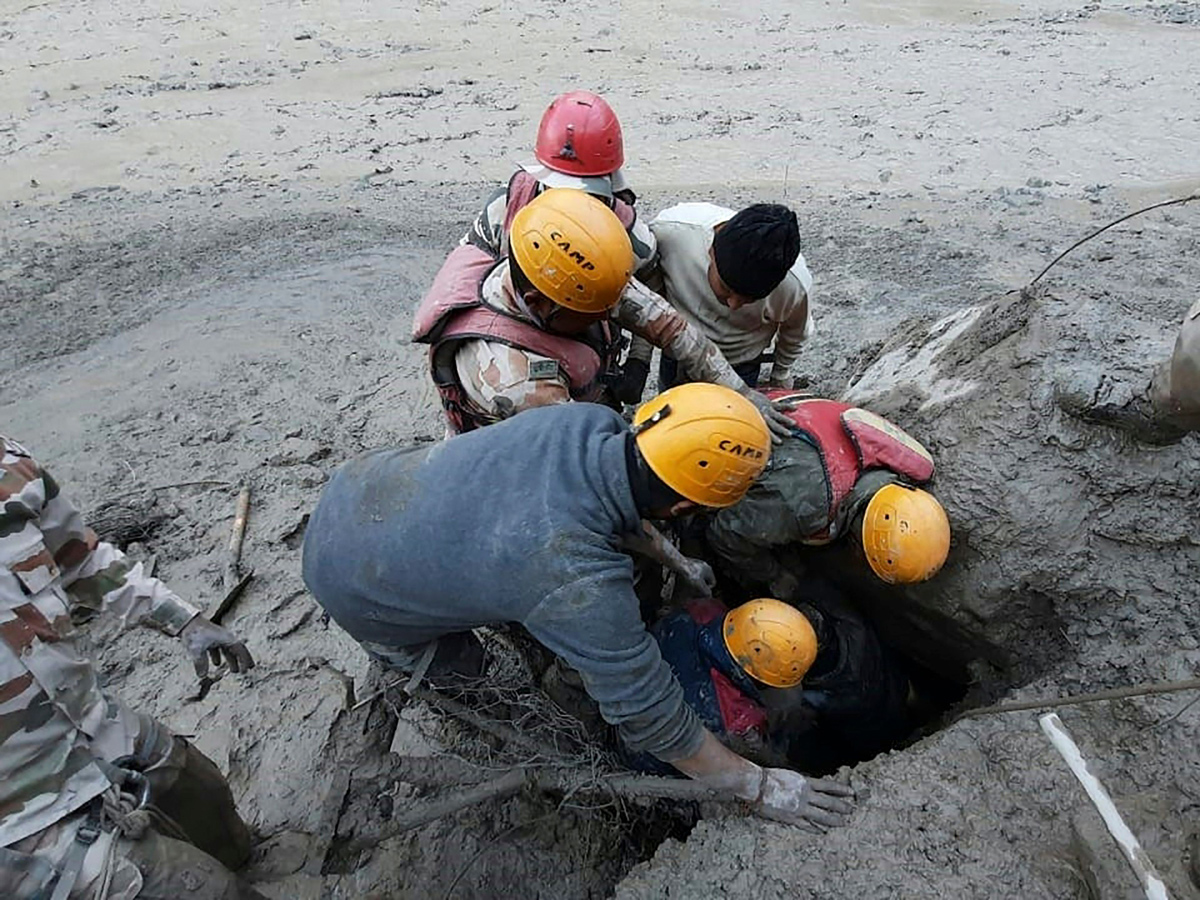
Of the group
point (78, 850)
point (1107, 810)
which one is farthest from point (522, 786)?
point (1107, 810)

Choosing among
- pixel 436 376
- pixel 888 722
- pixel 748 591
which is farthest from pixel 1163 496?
pixel 436 376

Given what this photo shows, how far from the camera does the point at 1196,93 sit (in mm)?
8438

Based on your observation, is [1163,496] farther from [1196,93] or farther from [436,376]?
[1196,93]

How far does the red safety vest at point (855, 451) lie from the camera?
8.57ft

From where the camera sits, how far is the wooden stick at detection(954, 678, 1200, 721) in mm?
1844

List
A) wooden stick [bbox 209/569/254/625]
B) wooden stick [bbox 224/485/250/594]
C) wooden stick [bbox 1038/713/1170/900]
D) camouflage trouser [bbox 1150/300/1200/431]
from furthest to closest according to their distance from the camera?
wooden stick [bbox 224/485/250/594]
wooden stick [bbox 209/569/254/625]
camouflage trouser [bbox 1150/300/1200/431]
wooden stick [bbox 1038/713/1170/900]

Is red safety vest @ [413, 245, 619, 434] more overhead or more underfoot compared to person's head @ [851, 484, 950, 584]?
more overhead

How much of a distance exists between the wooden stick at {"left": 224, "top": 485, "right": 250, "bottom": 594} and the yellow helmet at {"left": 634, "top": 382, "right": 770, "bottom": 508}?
254cm

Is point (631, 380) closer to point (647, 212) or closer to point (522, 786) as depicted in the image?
point (522, 786)

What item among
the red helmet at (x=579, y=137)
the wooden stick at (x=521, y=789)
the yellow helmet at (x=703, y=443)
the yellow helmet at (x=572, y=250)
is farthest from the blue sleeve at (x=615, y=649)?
the red helmet at (x=579, y=137)

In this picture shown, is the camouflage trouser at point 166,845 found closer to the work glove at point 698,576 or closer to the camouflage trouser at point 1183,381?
the work glove at point 698,576

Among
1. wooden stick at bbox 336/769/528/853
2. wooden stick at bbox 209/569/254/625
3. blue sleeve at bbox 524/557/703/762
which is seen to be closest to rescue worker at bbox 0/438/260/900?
wooden stick at bbox 336/769/528/853

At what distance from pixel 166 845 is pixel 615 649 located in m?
1.17

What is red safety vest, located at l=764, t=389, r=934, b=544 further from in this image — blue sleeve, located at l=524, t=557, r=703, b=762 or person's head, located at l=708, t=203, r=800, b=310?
blue sleeve, located at l=524, t=557, r=703, b=762
